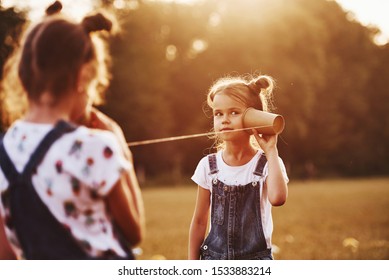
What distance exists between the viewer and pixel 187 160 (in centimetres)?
998

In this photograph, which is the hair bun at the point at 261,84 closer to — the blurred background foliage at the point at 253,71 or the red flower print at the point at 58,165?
the red flower print at the point at 58,165

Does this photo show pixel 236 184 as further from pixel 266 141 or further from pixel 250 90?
pixel 250 90

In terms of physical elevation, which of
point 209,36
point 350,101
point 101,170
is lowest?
point 101,170

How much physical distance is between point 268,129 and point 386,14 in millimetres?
1521

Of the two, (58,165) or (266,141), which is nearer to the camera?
(58,165)

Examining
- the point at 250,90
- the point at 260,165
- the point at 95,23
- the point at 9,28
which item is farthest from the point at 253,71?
the point at 95,23

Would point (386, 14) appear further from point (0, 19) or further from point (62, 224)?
point (0, 19)

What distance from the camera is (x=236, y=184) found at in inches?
74.5

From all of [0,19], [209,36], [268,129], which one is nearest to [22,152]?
[268,129]

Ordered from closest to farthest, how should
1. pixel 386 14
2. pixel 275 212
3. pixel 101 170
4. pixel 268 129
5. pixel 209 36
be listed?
1. pixel 101 170
2. pixel 268 129
3. pixel 386 14
4. pixel 275 212
5. pixel 209 36

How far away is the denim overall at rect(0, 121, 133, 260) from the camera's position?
1157 mm

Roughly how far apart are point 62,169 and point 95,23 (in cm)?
37

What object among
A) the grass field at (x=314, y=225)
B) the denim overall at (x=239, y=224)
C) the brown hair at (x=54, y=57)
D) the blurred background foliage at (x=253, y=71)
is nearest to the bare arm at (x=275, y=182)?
the denim overall at (x=239, y=224)

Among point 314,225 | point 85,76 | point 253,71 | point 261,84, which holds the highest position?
point 253,71
